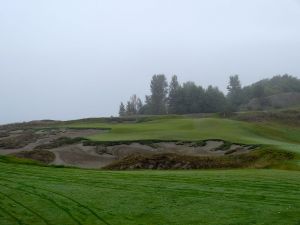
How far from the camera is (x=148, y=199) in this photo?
14.5 metres

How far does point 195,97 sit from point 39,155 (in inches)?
3315

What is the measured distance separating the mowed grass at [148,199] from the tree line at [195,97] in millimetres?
77191

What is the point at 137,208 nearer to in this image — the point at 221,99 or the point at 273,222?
the point at 273,222

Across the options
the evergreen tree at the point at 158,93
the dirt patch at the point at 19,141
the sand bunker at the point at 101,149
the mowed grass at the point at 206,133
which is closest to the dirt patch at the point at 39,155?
the sand bunker at the point at 101,149

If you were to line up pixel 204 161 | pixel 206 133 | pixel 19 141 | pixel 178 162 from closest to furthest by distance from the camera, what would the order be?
pixel 204 161 → pixel 178 162 → pixel 206 133 → pixel 19 141

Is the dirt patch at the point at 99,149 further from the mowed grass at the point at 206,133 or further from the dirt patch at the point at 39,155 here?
the mowed grass at the point at 206,133

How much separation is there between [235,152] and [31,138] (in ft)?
79.3

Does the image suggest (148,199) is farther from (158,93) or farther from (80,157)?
(158,93)

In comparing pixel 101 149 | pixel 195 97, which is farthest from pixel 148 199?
pixel 195 97

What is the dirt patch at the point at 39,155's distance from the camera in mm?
39800

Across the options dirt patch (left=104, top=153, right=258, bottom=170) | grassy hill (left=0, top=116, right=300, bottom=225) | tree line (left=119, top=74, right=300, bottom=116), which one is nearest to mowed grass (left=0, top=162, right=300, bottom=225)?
grassy hill (left=0, top=116, right=300, bottom=225)

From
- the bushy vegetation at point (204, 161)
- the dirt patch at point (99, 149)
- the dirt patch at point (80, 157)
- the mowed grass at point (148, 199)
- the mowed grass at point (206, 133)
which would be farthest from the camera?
the mowed grass at point (206, 133)

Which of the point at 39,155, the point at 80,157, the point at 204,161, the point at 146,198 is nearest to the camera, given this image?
the point at 146,198

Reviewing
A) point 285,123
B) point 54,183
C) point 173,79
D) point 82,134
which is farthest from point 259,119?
point 173,79
